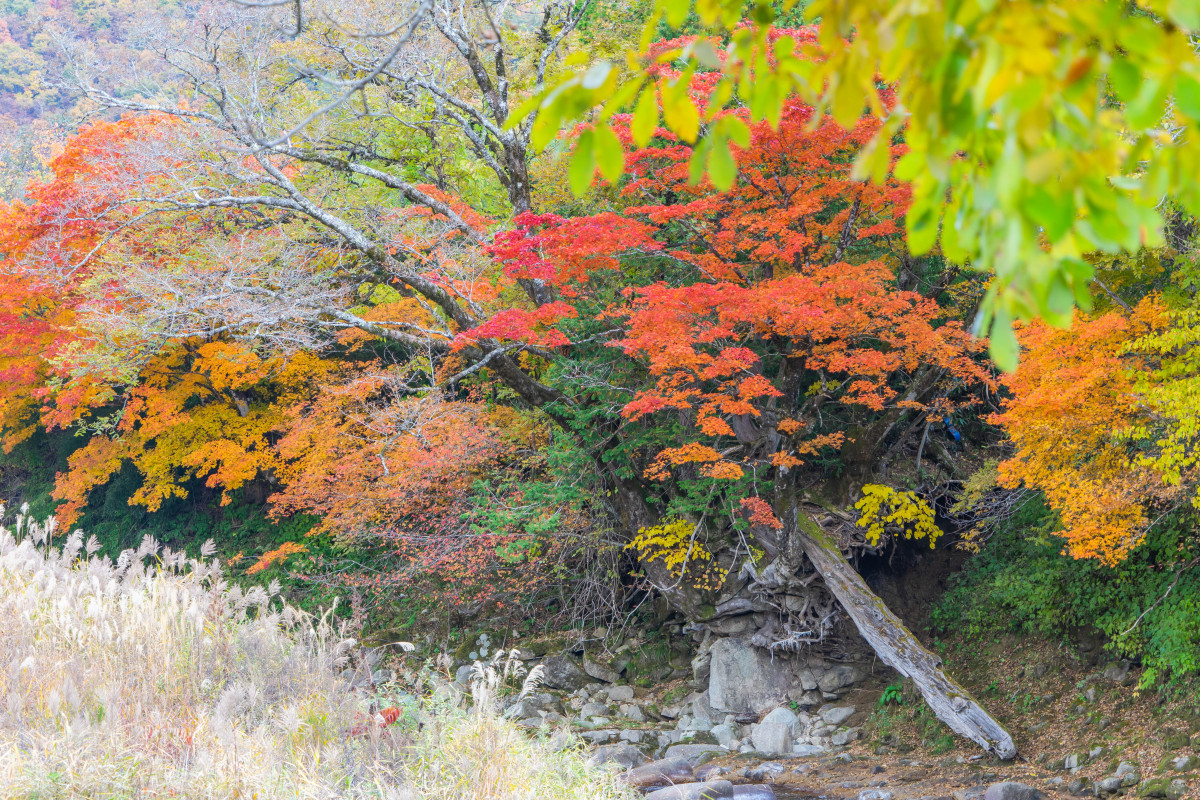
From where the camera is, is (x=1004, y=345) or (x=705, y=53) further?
(x=705, y=53)

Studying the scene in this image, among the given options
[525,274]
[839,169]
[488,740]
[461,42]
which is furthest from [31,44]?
[488,740]

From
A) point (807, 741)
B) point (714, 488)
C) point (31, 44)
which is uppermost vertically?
point (31, 44)

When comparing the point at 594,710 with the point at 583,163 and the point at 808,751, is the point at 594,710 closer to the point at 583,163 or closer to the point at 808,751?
the point at 808,751

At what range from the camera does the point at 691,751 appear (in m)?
8.44

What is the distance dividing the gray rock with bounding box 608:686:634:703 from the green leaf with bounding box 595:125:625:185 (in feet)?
31.2

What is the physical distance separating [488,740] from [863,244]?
656cm

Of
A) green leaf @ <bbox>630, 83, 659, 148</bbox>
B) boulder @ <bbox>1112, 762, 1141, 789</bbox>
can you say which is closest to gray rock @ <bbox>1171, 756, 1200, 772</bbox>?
boulder @ <bbox>1112, 762, 1141, 789</bbox>

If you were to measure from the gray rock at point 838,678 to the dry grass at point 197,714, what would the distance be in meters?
4.84

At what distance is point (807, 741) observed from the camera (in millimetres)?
8438

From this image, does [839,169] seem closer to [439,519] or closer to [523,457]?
[523,457]

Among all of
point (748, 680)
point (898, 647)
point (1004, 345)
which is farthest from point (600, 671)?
point (1004, 345)

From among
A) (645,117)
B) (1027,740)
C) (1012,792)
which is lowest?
(1027,740)

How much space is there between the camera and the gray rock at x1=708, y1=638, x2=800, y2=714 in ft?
29.8

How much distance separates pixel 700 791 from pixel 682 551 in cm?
313
